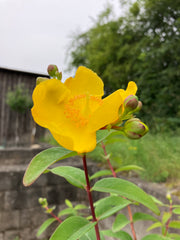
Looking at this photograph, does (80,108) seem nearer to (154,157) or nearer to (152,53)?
(154,157)

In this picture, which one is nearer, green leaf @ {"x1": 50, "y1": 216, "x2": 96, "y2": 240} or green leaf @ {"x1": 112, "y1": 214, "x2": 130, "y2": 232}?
green leaf @ {"x1": 50, "y1": 216, "x2": 96, "y2": 240}

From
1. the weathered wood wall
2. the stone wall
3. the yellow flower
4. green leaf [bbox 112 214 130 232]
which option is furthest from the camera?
the weathered wood wall

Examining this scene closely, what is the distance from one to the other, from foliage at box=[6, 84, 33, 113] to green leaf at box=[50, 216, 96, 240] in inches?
180

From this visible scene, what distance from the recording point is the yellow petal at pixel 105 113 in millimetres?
290

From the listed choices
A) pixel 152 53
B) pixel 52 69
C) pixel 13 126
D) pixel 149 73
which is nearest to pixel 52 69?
pixel 52 69

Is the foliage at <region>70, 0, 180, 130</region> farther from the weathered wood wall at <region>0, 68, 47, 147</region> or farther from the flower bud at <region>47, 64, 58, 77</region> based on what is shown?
the weathered wood wall at <region>0, 68, 47, 147</region>

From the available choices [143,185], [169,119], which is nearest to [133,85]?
[143,185]

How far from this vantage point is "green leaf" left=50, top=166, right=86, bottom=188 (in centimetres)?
50

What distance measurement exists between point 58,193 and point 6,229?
59 cm

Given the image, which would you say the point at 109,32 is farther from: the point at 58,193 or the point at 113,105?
the point at 113,105

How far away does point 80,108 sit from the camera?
0.31 meters

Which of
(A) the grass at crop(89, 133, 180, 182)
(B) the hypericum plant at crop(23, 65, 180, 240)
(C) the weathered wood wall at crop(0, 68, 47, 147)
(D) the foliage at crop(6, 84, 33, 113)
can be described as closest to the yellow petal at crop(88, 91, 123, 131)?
(B) the hypericum plant at crop(23, 65, 180, 240)

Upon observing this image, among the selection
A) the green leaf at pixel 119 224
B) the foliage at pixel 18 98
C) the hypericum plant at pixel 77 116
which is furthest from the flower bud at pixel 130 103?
the foliage at pixel 18 98

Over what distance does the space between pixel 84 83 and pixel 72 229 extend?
0.28 metres
